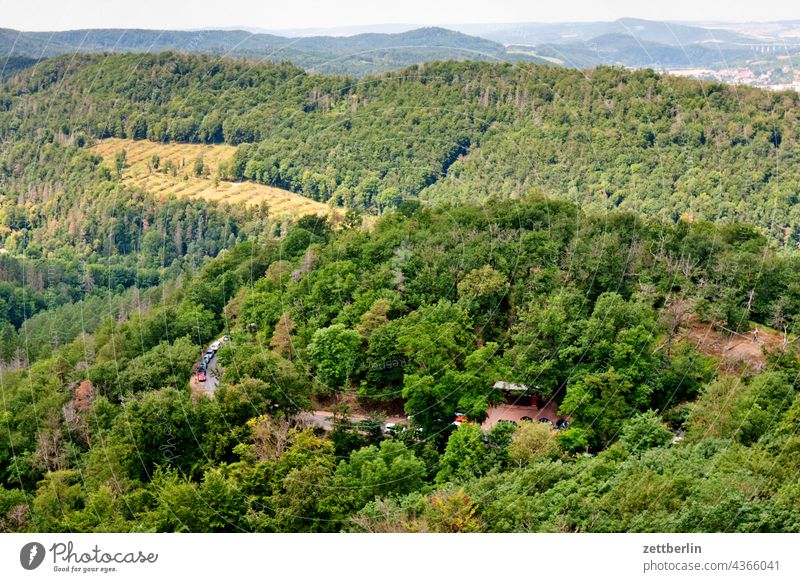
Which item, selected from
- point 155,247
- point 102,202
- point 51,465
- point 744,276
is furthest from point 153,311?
point 102,202

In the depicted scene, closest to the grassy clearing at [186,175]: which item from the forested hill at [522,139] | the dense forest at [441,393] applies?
the forested hill at [522,139]

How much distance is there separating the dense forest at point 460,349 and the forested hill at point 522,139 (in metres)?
0.18

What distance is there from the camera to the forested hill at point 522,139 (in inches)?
1537

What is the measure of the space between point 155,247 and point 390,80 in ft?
50.9

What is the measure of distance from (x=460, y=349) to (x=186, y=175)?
3974 centimetres

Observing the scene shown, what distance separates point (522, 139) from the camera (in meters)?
43.2

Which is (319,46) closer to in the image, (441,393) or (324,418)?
(324,418)

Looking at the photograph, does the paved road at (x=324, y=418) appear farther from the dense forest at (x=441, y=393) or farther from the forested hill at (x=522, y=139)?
the forested hill at (x=522, y=139)

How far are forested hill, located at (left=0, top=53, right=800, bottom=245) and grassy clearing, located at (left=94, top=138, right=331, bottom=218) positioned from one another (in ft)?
2.53

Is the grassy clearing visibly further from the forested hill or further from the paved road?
the paved road

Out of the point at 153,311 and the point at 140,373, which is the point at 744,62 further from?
the point at 140,373

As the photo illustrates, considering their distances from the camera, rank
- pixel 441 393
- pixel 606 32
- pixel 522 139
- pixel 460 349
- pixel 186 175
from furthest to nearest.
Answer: pixel 186 175 < pixel 522 139 < pixel 606 32 < pixel 460 349 < pixel 441 393

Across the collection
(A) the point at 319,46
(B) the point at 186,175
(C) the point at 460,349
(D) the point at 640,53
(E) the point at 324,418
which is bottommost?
(B) the point at 186,175

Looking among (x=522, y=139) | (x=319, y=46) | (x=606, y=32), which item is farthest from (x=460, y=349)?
(x=319, y=46)
